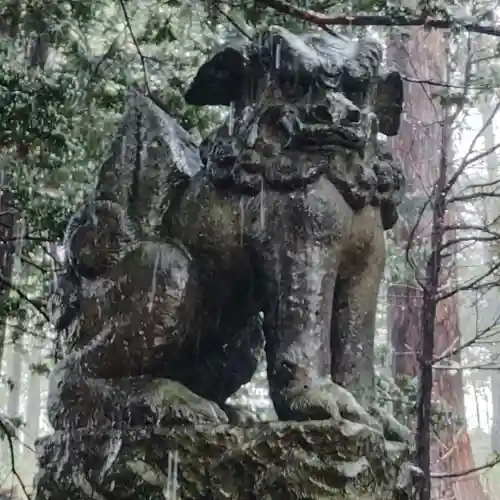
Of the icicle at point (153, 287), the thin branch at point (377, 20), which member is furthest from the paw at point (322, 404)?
the thin branch at point (377, 20)

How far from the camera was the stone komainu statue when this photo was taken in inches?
73.5

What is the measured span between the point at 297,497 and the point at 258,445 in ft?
0.43

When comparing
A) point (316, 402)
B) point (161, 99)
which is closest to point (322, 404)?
point (316, 402)

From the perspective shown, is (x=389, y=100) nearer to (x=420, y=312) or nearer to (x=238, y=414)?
(x=238, y=414)

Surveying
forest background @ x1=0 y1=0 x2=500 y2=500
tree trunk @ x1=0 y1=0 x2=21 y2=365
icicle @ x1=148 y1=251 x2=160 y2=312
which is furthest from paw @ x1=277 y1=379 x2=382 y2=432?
tree trunk @ x1=0 y1=0 x2=21 y2=365

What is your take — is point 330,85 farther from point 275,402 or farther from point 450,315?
point 450,315

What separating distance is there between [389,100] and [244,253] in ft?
2.06

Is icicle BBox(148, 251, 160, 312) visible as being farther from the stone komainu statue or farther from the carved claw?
the carved claw

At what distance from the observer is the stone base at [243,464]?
1.66m

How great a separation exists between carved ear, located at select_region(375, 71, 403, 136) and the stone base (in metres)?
0.92

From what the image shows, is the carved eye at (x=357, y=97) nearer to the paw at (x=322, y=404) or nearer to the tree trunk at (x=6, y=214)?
the paw at (x=322, y=404)

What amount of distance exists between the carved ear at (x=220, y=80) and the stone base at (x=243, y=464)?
97 cm

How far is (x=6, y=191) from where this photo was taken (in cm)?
377

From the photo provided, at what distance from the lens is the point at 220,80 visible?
7.38 feet
